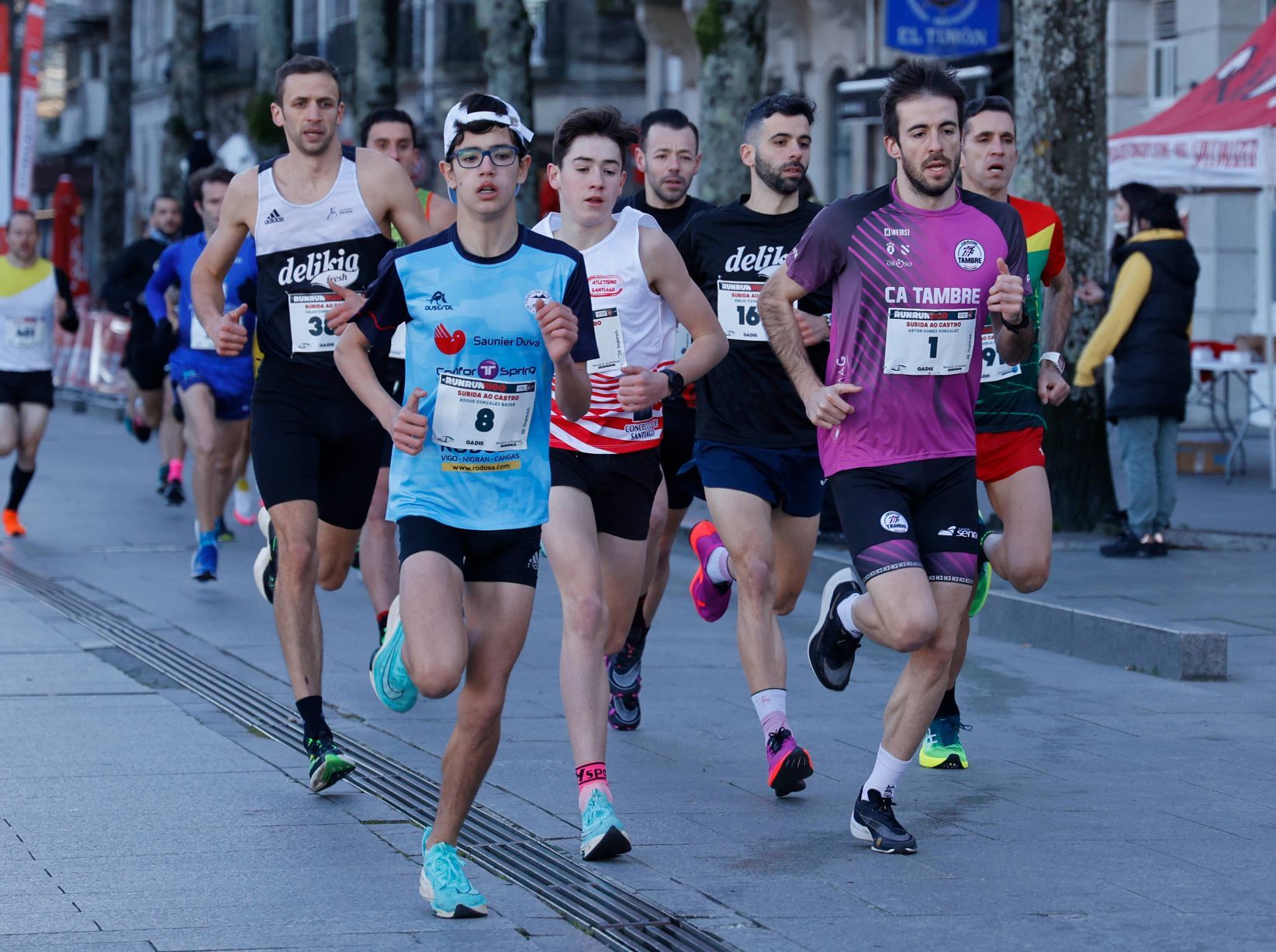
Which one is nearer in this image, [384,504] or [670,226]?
[670,226]

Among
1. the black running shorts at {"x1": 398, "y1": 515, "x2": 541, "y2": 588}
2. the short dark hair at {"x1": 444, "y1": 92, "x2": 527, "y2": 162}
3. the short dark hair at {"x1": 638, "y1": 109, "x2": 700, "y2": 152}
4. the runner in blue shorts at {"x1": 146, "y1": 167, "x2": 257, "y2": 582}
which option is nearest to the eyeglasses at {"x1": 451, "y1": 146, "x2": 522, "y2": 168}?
the short dark hair at {"x1": 444, "y1": 92, "x2": 527, "y2": 162}

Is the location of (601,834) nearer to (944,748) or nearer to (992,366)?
(944,748)

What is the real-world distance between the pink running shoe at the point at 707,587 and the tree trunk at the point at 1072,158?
5687mm

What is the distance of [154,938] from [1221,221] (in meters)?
19.2

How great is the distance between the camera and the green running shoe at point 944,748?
723 centimetres

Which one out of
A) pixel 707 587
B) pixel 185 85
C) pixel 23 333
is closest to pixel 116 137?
pixel 185 85

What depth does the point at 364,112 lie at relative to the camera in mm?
27422

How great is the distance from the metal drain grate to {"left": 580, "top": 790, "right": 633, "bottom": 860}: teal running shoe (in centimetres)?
6

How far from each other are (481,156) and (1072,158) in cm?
859

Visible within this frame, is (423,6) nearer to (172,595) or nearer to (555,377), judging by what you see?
(172,595)

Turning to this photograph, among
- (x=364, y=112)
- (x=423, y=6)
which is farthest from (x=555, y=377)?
(x=423, y=6)

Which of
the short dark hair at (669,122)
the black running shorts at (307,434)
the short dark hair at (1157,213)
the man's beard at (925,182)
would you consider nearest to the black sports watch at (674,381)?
the man's beard at (925,182)

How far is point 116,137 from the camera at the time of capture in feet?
140

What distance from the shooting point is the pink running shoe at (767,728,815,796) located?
6.68m
